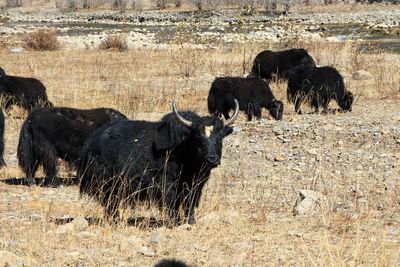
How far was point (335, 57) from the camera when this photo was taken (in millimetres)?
21906

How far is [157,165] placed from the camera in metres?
7.41

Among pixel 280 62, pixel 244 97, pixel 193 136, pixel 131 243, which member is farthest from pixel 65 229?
pixel 280 62

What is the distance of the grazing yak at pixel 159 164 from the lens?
284 inches

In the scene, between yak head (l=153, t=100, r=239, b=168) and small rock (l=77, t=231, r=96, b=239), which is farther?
yak head (l=153, t=100, r=239, b=168)

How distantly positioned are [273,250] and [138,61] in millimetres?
18104

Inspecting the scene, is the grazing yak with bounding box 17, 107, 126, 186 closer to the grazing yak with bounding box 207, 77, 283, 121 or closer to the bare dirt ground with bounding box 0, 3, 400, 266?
the bare dirt ground with bounding box 0, 3, 400, 266

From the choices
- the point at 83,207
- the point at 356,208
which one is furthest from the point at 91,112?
the point at 356,208

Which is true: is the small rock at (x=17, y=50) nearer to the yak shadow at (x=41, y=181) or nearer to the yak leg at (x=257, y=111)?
the yak leg at (x=257, y=111)

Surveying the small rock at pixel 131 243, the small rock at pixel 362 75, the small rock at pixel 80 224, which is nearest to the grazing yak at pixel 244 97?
the small rock at pixel 362 75

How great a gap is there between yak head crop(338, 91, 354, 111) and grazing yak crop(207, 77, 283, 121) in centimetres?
145

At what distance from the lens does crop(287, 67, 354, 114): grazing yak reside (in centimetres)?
1452

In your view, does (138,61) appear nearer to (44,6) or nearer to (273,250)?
(273,250)

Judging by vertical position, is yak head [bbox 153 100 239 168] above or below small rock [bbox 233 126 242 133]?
above

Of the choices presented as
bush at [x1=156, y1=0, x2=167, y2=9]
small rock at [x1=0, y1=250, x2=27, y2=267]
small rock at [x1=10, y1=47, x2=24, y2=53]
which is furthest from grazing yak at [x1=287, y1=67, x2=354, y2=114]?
bush at [x1=156, y1=0, x2=167, y2=9]
